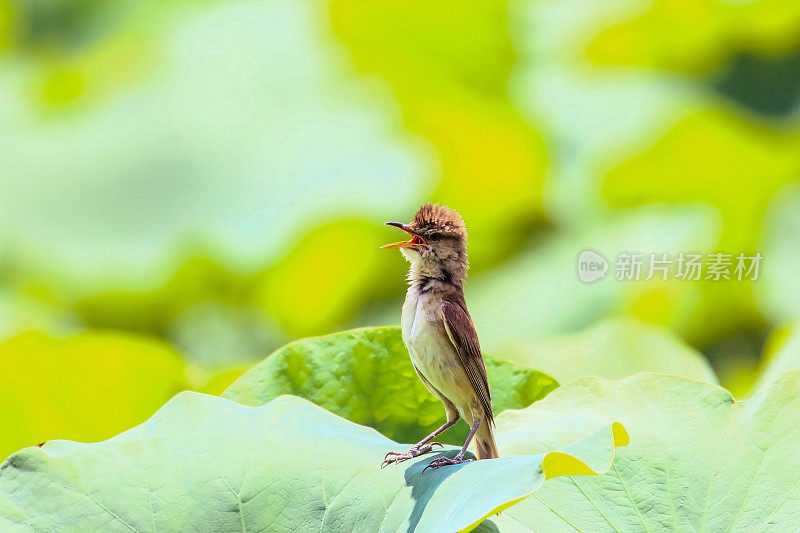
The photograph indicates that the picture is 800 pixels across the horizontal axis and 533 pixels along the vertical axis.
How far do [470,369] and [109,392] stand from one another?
3.32ft

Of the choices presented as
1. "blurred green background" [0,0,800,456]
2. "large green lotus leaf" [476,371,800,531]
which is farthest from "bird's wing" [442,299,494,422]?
"blurred green background" [0,0,800,456]

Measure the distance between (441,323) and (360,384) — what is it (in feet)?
1.61

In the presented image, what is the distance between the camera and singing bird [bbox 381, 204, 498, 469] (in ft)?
3.15

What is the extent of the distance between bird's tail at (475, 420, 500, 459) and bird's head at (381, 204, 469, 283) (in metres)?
0.20

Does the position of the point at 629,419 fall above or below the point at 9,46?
below

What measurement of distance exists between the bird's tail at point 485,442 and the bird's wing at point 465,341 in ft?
0.24

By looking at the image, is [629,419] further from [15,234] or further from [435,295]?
[15,234]

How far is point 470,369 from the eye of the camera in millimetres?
975

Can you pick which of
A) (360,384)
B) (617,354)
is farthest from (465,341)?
(617,354)

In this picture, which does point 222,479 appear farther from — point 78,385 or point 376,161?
point 376,161

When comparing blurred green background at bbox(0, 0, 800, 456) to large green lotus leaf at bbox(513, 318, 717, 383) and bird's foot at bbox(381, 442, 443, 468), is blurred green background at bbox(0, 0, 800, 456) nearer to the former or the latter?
large green lotus leaf at bbox(513, 318, 717, 383)

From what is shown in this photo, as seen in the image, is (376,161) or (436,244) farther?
(376,161)

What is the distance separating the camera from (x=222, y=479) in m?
1.04

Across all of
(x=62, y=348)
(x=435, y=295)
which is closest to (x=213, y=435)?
(x=435, y=295)
